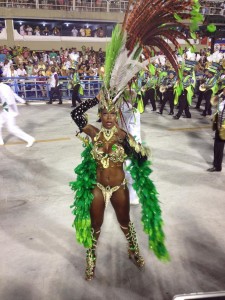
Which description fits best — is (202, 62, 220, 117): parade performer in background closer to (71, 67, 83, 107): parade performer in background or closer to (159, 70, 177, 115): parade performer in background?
(159, 70, 177, 115): parade performer in background

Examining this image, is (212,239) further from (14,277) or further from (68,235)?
(14,277)

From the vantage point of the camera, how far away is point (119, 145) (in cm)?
309

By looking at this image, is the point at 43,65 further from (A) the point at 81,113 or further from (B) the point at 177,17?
(B) the point at 177,17

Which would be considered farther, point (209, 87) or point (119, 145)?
point (209, 87)

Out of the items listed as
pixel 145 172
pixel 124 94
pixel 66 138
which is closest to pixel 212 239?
pixel 145 172

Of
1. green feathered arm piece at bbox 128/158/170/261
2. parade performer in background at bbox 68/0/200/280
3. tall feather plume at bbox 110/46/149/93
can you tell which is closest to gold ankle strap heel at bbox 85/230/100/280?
parade performer in background at bbox 68/0/200/280

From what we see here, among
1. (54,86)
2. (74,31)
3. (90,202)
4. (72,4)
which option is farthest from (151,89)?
(72,4)

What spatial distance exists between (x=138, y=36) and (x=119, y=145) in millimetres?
1028

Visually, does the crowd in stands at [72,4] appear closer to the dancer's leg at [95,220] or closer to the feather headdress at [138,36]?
the feather headdress at [138,36]

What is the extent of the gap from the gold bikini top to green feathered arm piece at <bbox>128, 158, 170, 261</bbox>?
25cm

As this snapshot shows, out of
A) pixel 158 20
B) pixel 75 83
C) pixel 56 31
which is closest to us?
pixel 158 20

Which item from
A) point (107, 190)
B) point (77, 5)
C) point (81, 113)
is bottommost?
point (107, 190)

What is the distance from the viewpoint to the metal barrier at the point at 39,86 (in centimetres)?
1308

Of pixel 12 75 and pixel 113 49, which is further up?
pixel 113 49
